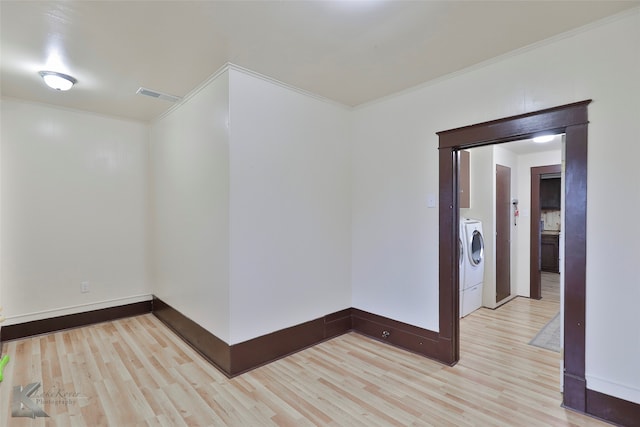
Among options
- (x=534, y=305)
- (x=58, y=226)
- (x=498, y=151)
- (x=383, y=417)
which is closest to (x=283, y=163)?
(x=383, y=417)

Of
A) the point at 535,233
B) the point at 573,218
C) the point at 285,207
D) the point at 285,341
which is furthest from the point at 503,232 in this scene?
the point at 285,341

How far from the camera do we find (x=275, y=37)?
2.12 m

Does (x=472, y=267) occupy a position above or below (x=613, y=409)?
above

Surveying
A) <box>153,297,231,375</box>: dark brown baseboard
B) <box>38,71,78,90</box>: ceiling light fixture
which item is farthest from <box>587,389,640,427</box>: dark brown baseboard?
<box>38,71,78,90</box>: ceiling light fixture

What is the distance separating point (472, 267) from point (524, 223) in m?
1.78

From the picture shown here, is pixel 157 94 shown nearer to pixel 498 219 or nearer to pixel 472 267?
pixel 472 267

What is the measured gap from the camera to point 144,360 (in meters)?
2.78

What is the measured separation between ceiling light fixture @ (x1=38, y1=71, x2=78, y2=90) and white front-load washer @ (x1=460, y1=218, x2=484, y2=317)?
4.42 metres

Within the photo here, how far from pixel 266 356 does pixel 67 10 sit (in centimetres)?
278

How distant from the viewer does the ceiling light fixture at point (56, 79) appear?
2.63 m

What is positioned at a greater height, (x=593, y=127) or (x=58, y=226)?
(x=593, y=127)

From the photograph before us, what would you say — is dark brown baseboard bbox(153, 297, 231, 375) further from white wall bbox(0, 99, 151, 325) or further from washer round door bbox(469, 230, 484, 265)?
washer round door bbox(469, 230, 484, 265)

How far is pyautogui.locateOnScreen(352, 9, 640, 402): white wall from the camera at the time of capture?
6.24 ft

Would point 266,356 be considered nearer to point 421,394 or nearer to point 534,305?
point 421,394
